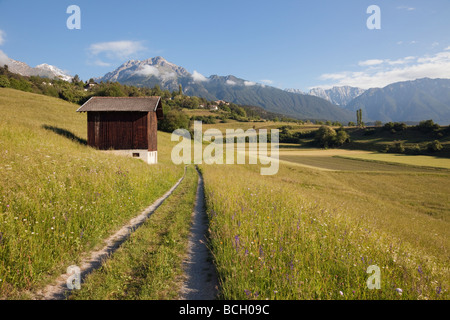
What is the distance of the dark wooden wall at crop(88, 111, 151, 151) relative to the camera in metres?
28.0

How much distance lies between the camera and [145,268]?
16.2 feet

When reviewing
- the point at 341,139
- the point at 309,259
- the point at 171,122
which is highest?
the point at 171,122

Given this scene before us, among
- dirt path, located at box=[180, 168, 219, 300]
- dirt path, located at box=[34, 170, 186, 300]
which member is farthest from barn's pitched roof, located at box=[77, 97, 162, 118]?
dirt path, located at box=[180, 168, 219, 300]

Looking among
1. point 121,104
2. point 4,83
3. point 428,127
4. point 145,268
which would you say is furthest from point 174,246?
point 4,83

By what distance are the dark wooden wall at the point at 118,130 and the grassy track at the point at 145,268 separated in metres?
23.0

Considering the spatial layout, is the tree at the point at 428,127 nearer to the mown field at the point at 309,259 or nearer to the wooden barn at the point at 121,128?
the mown field at the point at 309,259

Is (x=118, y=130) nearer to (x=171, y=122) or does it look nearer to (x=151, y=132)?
(x=151, y=132)

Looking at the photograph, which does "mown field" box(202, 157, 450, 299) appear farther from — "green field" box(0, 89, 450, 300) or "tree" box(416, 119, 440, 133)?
"tree" box(416, 119, 440, 133)

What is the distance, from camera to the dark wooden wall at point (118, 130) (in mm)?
28047

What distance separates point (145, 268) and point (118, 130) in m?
27.3
